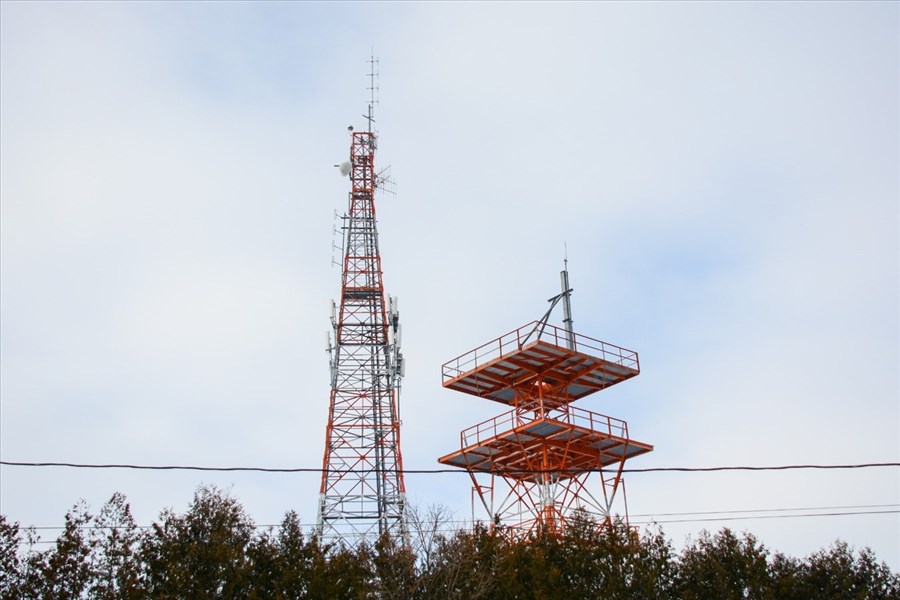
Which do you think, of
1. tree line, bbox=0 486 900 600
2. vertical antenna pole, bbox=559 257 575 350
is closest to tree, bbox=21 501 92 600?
tree line, bbox=0 486 900 600

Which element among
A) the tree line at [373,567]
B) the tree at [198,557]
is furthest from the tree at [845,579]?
the tree at [198,557]

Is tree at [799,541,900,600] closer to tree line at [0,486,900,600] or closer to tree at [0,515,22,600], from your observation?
tree line at [0,486,900,600]

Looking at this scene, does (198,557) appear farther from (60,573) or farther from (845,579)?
(845,579)

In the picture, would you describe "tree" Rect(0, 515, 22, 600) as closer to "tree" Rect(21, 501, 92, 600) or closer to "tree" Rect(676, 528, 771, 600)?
"tree" Rect(21, 501, 92, 600)

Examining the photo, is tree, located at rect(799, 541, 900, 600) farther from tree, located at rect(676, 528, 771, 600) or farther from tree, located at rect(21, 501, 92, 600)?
tree, located at rect(21, 501, 92, 600)

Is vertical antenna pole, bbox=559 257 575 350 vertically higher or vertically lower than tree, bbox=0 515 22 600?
higher

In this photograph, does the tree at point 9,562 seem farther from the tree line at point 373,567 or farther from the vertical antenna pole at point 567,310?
the vertical antenna pole at point 567,310

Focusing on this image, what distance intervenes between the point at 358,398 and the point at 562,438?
1924 centimetres

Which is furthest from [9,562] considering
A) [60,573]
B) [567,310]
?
[567,310]

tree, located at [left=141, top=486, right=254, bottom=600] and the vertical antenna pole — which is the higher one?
the vertical antenna pole

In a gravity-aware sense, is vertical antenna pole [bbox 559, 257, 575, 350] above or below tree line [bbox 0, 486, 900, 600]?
above

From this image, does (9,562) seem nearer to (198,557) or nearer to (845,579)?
(198,557)

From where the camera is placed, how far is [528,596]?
36031mm

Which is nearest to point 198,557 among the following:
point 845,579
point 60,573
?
point 60,573
